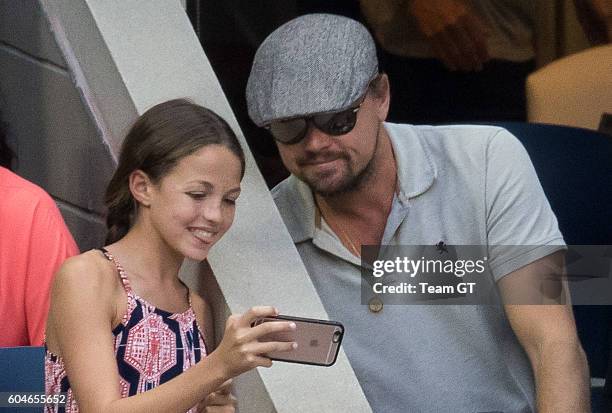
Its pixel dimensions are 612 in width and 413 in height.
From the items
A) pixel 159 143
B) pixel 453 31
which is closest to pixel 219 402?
pixel 159 143

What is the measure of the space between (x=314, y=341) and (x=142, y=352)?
1.21ft

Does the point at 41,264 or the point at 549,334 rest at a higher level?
the point at 41,264

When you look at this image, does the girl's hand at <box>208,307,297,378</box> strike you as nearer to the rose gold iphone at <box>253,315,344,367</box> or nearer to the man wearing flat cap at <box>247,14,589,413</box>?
the rose gold iphone at <box>253,315,344,367</box>

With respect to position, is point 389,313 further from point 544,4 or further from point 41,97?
point 544,4

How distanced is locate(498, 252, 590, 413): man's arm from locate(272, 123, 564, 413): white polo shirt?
0.04m

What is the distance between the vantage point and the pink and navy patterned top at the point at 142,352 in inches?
108

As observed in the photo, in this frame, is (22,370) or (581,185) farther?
(581,185)

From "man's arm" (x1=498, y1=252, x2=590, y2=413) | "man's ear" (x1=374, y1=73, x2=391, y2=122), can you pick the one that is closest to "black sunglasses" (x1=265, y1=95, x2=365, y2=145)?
"man's ear" (x1=374, y1=73, x2=391, y2=122)

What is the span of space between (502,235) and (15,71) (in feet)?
5.00

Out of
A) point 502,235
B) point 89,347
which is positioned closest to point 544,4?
point 502,235

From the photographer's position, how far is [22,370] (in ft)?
9.51

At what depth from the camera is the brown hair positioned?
9.33 ft

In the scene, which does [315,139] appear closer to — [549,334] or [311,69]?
[311,69]

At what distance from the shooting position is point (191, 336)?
9.43 feet
